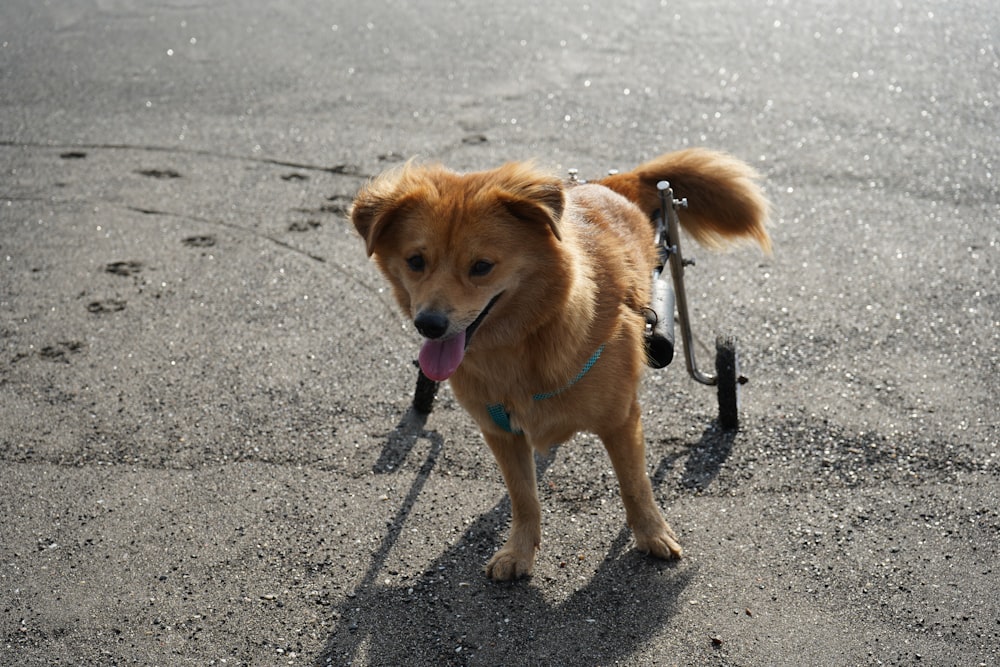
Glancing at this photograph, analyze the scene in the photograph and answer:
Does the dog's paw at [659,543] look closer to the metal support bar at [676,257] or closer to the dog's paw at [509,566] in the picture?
the dog's paw at [509,566]

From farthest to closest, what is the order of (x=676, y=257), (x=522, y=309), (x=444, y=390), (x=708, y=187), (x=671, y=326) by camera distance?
(x=444, y=390) < (x=708, y=187) < (x=676, y=257) < (x=671, y=326) < (x=522, y=309)

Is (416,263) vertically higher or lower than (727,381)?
higher

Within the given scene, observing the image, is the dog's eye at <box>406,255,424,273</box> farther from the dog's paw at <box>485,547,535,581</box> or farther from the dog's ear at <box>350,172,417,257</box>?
the dog's paw at <box>485,547,535,581</box>

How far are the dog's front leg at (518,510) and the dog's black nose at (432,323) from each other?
64 cm

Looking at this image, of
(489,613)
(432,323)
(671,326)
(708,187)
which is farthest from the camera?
(708,187)

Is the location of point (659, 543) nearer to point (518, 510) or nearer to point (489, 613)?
point (518, 510)

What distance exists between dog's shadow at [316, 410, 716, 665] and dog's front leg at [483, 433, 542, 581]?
6 cm

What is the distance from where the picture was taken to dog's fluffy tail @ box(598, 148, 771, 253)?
4.33 meters

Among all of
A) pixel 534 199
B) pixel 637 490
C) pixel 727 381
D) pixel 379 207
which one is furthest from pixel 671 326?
pixel 379 207

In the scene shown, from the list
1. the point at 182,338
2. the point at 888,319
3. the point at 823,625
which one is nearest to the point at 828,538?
the point at 823,625

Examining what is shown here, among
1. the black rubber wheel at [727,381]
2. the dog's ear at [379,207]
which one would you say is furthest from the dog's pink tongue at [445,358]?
the black rubber wheel at [727,381]

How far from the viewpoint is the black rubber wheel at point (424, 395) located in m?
4.34

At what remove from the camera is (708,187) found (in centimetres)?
437

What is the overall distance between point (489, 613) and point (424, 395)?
1230 millimetres
